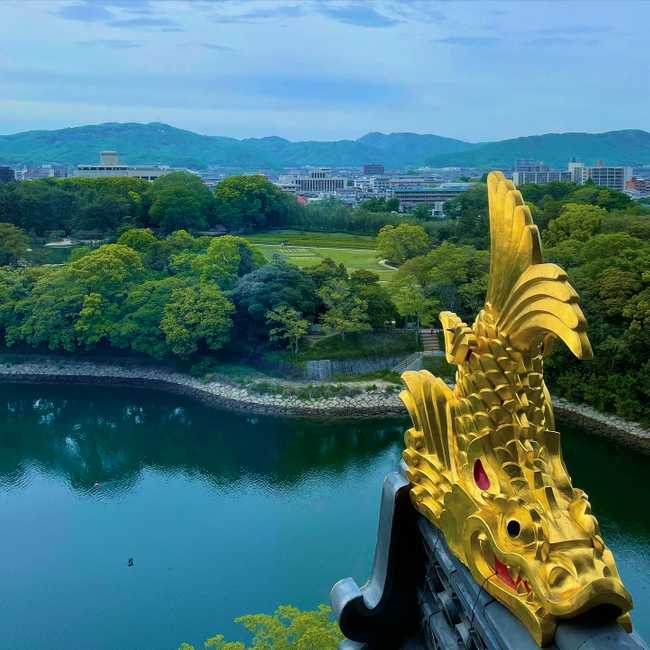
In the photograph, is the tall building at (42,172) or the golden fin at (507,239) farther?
the tall building at (42,172)

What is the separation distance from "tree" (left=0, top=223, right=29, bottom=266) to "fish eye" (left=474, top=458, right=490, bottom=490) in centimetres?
2871

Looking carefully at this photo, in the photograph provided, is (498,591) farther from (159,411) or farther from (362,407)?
(159,411)

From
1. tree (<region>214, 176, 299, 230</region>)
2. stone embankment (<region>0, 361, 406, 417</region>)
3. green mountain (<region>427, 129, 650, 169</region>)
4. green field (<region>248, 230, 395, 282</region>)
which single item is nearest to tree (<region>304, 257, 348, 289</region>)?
stone embankment (<region>0, 361, 406, 417</region>)

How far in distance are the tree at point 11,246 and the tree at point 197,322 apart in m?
10.2

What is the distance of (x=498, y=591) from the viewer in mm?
4613

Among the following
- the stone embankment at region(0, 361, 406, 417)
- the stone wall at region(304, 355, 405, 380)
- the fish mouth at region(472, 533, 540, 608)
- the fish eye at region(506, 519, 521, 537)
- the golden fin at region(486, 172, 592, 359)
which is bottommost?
the stone embankment at region(0, 361, 406, 417)

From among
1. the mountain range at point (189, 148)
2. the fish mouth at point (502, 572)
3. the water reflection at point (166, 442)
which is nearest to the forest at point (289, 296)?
the water reflection at point (166, 442)

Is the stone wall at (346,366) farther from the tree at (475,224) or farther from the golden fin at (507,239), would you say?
the golden fin at (507,239)

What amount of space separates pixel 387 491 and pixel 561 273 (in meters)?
2.51

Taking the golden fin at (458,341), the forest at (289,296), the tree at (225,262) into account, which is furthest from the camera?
the tree at (225,262)

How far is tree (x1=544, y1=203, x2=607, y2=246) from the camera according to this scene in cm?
2861

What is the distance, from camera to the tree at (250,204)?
41344mm

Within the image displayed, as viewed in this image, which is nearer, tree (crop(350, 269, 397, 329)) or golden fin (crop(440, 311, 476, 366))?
golden fin (crop(440, 311, 476, 366))

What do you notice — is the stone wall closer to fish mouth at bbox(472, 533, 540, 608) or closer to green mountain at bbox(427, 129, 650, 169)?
fish mouth at bbox(472, 533, 540, 608)
